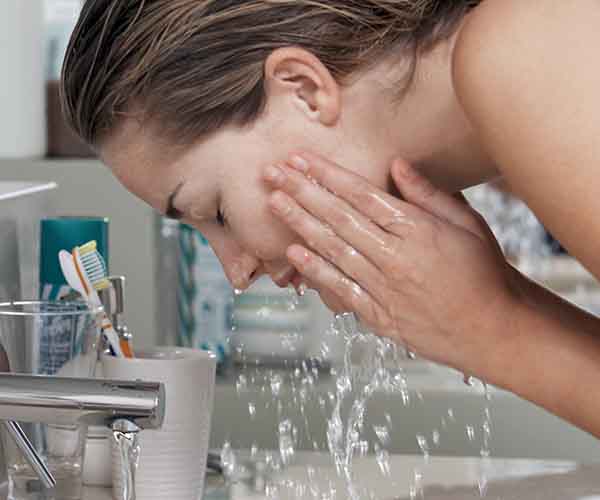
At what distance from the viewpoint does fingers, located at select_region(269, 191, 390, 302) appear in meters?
0.99

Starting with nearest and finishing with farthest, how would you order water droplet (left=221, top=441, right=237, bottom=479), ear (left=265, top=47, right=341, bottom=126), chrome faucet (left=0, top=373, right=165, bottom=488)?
1. chrome faucet (left=0, top=373, right=165, bottom=488)
2. ear (left=265, top=47, right=341, bottom=126)
3. water droplet (left=221, top=441, right=237, bottom=479)

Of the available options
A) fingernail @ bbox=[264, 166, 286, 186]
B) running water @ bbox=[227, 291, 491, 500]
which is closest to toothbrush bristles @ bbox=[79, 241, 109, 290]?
fingernail @ bbox=[264, 166, 286, 186]

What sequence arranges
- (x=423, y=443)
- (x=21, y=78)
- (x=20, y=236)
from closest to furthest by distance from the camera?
(x=20, y=236) → (x=423, y=443) → (x=21, y=78)

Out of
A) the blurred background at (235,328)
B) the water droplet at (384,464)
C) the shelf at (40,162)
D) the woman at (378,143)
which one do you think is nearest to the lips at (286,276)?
the woman at (378,143)

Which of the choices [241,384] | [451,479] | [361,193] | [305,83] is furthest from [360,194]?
[241,384]

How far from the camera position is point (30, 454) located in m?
0.96

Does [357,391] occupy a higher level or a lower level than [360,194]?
lower

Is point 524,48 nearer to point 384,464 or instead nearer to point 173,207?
point 173,207

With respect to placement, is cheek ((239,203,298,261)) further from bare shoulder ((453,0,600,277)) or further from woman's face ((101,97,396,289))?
bare shoulder ((453,0,600,277))

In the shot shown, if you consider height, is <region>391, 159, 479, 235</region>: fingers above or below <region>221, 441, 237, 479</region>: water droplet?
above

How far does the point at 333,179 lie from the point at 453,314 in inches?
6.2

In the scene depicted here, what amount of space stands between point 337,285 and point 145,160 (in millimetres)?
196

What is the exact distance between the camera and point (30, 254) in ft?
4.17

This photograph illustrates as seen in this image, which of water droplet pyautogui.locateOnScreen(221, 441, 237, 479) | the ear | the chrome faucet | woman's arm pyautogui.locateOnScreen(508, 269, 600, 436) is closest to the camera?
the chrome faucet
